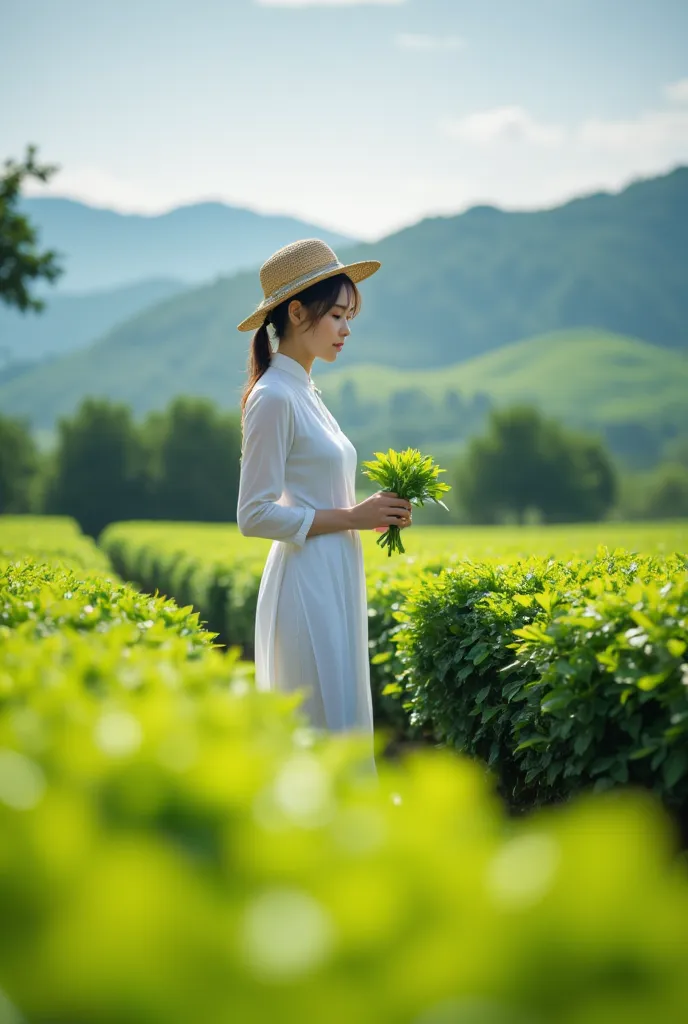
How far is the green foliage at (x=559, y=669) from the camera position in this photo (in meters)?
3.19

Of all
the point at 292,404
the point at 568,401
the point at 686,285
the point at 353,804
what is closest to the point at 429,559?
the point at 292,404

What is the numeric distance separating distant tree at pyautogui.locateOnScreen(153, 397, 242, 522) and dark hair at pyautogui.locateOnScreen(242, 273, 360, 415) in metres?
57.9

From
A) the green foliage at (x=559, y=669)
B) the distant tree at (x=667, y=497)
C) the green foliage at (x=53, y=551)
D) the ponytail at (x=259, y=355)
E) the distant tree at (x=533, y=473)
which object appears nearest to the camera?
the green foliage at (x=559, y=669)

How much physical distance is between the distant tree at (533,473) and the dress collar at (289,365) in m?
77.1

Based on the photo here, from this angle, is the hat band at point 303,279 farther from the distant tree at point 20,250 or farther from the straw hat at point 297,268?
the distant tree at point 20,250

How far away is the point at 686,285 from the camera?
7618 inches

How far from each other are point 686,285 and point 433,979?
8278 inches

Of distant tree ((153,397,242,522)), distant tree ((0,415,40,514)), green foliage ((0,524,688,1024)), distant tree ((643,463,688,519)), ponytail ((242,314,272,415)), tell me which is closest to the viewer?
green foliage ((0,524,688,1024))

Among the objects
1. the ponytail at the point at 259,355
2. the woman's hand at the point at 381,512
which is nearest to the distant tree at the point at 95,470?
the ponytail at the point at 259,355

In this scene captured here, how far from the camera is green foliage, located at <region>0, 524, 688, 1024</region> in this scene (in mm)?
862

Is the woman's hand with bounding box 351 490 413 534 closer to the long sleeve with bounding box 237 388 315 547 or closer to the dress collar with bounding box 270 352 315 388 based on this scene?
the long sleeve with bounding box 237 388 315 547

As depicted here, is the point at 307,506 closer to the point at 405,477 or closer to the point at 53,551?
the point at 405,477

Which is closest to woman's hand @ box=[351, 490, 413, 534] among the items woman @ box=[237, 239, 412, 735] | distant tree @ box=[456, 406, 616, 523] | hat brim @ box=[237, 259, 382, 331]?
woman @ box=[237, 239, 412, 735]

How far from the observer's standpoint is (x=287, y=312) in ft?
13.4
